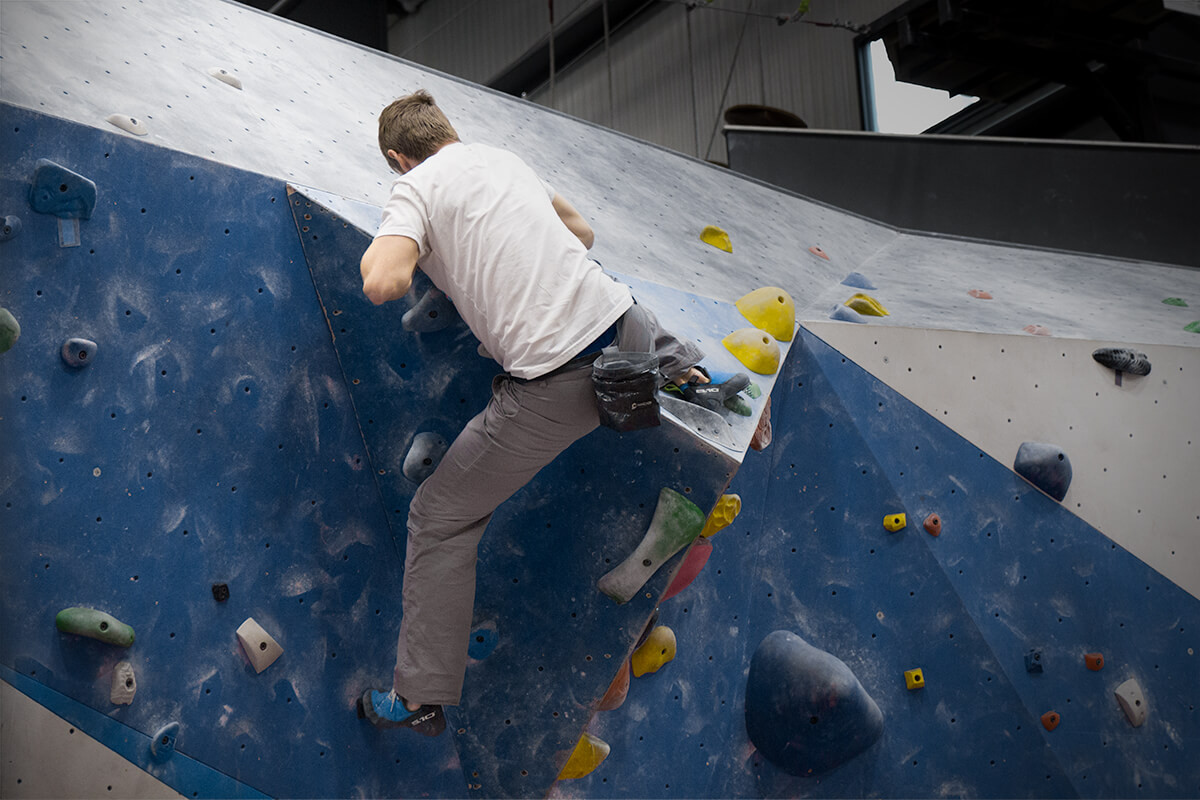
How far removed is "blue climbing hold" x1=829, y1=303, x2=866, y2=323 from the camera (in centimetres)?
301

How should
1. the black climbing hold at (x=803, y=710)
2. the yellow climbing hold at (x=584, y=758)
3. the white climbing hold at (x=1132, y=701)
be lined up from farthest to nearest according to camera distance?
the white climbing hold at (x=1132, y=701), the black climbing hold at (x=803, y=710), the yellow climbing hold at (x=584, y=758)

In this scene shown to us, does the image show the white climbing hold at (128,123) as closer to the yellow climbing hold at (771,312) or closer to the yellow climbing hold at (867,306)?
the yellow climbing hold at (771,312)

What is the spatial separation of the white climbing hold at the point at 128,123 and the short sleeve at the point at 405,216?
2.10 ft

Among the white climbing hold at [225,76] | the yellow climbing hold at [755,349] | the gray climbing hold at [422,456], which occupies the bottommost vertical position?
the yellow climbing hold at [755,349]

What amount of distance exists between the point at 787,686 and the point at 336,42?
225 centimetres

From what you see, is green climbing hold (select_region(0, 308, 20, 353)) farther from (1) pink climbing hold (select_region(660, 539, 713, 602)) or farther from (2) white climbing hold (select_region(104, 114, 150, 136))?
(1) pink climbing hold (select_region(660, 539, 713, 602))

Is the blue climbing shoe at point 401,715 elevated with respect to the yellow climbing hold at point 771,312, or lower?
lower

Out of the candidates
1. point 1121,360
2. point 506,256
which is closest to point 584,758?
point 506,256

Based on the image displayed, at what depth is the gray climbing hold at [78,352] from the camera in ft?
5.96

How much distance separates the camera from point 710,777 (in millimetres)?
2488

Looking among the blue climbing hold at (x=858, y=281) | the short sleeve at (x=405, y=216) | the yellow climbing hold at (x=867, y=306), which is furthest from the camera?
the blue climbing hold at (x=858, y=281)

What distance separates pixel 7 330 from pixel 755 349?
1.61 m

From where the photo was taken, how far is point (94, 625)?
1740 mm

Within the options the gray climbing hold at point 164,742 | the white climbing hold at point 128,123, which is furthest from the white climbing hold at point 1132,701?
the white climbing hold at point 128,123
